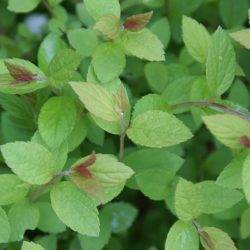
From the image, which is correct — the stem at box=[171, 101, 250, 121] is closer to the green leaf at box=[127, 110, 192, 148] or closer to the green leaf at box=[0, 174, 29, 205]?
the green leaf at box=[127, 110, 192, 148]

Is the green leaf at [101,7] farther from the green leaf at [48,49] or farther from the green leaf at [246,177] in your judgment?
the green leaf at [246,177]

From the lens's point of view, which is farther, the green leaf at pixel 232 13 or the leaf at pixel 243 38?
the green leaf at pixel 232 13

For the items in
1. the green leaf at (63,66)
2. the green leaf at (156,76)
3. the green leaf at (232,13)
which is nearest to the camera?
the green leaf at (63,66)

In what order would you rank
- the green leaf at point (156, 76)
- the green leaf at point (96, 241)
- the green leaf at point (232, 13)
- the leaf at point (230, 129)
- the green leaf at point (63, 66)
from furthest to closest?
the green leaf at point (232, 13), the green leaf at point (156, 76), the green leaf at point (96, 241), the green leaf at point (63, 66), the leaf at point (230, 129)

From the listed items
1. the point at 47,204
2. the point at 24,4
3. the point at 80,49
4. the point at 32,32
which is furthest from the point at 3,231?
the point at 32,32

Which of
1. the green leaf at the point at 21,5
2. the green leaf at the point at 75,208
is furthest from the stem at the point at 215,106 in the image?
the green leaf at the point at 21,5

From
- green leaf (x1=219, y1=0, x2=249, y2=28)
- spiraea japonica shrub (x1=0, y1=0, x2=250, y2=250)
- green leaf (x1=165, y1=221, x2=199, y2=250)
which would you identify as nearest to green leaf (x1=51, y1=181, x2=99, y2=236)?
spiraea japonica shrub (x1=0, y1=0, x2=250, y2=250)

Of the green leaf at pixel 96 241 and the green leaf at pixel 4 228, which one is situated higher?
the green leaf at pixel 4 228
